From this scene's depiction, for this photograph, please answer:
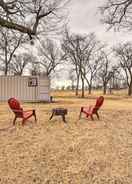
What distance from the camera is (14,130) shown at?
31.3 ft

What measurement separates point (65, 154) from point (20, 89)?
59.6 ft

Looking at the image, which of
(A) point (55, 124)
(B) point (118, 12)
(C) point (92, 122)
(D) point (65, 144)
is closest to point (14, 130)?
(A) point (55, 124)

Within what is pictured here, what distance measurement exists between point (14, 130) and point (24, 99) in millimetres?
15473

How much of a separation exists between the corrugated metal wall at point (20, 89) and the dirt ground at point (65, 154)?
1437cm

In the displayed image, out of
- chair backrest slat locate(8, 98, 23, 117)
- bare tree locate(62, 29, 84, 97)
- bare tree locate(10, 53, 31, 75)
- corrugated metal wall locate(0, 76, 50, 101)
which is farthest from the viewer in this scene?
bare tree locate(10, 53, 31, 75)

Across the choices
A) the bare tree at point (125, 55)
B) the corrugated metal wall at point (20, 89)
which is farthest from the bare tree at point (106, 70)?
the corrugated metal wall at point (20, 89)

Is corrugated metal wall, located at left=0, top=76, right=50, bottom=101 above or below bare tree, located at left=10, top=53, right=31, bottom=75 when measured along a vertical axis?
below

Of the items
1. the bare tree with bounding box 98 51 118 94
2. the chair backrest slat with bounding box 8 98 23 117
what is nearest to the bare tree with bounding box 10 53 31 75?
the bare tree with bounding box 98 51 118 94

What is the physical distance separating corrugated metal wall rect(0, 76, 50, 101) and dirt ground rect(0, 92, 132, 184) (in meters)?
14.4

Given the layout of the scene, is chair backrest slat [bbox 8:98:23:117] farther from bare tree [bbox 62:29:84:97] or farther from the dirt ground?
bare tree [bbox 62:29:84:97]

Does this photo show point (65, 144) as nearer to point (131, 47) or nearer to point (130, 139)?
point (130, 139)

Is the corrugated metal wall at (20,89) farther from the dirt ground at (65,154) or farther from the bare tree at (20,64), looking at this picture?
the bare tree at (20,64)

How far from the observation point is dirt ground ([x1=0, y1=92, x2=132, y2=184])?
585 cm

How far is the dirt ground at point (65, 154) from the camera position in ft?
19.2
